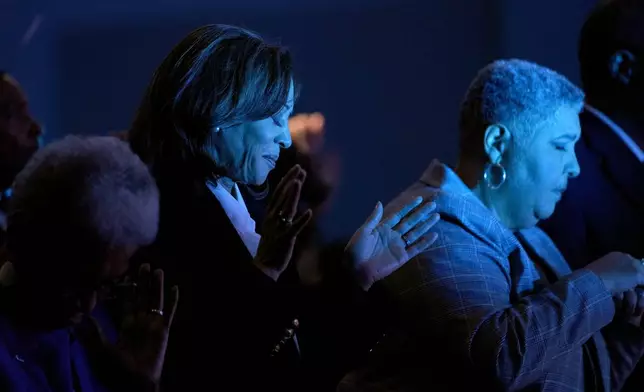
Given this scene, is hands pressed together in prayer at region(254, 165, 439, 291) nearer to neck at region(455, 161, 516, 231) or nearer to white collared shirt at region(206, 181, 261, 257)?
white collared shirt at region(206, 181, 261, 257)

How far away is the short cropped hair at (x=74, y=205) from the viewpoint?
100cm

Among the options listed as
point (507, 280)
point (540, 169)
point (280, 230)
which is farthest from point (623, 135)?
point (280, 230)

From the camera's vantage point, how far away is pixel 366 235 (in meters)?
1.21

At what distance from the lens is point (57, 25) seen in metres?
1.63

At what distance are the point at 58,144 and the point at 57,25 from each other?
68 cm

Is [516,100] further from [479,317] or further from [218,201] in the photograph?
[218,201]

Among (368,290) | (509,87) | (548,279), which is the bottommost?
(548,279)

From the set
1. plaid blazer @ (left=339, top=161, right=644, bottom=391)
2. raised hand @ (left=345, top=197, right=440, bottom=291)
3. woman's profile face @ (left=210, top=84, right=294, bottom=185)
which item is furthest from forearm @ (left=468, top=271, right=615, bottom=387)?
woman's profile face @ (left=210, top=84, right=294, bottom=185)

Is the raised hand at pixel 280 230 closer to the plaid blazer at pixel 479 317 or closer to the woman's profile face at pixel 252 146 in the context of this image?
the woman's profile face at pixel 252 146

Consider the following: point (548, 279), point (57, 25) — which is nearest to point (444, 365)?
point (548, 279)

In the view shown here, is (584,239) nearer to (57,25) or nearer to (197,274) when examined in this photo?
(197,274)

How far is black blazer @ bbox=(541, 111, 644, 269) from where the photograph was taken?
1.58 meters

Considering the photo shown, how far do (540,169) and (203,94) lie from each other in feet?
2.05

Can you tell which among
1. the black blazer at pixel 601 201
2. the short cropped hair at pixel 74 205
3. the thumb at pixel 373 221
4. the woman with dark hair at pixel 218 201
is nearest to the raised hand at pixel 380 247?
the thumb at pixel 373 221
